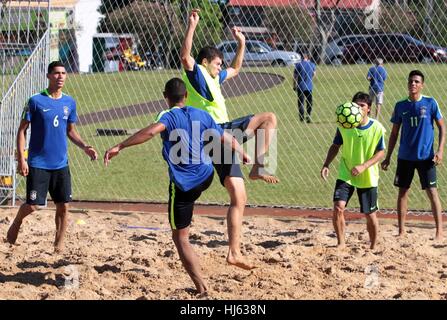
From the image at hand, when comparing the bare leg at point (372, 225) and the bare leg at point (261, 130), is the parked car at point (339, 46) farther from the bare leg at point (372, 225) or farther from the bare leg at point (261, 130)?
the bare leg at point (261, 130)

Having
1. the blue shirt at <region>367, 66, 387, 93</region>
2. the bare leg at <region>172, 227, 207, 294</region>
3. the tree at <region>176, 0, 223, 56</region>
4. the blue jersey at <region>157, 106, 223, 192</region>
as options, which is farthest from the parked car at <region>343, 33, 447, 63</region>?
the bare leg at <region>172, 227, 207, 294</region>

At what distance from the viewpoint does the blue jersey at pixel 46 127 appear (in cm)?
1014

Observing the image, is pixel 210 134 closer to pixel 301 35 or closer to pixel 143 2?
pixel 143 2

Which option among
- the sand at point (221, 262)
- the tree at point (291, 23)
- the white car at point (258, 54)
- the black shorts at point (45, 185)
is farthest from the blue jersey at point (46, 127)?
the white car at point (258, 54)

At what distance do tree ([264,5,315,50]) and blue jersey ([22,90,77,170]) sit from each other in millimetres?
7111

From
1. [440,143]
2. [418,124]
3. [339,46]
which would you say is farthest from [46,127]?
[339,46]

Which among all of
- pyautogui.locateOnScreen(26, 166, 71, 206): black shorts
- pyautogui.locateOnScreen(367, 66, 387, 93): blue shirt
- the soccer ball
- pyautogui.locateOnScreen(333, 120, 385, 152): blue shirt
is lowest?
pyautogui.locateOnScreen(26, 166, 71, 206): black shorts

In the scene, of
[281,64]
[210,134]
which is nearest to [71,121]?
[210,134]

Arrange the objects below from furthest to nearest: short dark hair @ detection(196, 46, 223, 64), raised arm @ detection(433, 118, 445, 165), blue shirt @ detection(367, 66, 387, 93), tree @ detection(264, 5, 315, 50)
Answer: tree @ detection(264, 5, 315, 50)
blue shirt @ detection(367, 66, 387, 93)
raised arm @ detection(433, 118, 445, 165)
short dark hair @ detection(196, 46, 223, 64)

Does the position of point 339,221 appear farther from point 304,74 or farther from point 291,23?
point 304,74

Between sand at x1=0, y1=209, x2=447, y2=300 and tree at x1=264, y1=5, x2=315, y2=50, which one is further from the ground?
tree at x1=264, y1=5, x2=315, y2=50

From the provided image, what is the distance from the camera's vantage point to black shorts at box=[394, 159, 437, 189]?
1130 cm

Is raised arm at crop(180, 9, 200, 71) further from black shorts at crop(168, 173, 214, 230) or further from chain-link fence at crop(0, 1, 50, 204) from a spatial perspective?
chain-link fence at crop(0, 1, 50, 204)

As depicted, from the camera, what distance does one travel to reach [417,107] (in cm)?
1128
